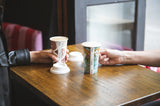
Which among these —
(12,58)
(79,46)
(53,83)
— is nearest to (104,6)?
(79,46)

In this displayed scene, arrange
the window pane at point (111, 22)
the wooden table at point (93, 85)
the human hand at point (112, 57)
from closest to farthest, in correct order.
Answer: the wooden table at point (93, 85), the human hand at point (112, 57), the window pane at point (111, 22)

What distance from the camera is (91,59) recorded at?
124 cm

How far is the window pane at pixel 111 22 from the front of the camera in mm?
2344

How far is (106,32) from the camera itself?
2.55 meters

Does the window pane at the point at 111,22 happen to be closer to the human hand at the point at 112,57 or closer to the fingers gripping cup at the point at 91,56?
the human hand at the point at 112,57

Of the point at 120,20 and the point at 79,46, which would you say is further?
the point at 120,20

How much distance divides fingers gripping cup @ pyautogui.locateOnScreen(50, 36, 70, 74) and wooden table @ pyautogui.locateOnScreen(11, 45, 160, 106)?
3 cm

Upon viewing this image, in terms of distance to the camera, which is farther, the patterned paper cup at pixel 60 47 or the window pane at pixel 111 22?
the window pane at pixel 111 22

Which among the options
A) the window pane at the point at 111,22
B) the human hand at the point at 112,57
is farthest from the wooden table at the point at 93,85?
the window pane at the point at 111,22

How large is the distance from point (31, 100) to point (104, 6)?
3.74 feet

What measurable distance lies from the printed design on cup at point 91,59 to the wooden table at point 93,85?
32mm

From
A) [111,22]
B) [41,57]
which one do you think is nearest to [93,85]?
[41,57]

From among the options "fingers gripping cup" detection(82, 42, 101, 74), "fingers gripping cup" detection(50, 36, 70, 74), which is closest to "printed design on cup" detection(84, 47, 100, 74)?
"fingers gripping cup" detection(82, 42, 101, 74)

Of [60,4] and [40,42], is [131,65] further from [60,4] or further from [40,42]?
[40,42]
